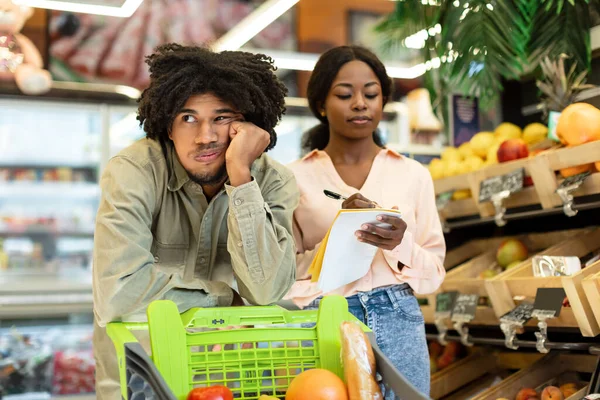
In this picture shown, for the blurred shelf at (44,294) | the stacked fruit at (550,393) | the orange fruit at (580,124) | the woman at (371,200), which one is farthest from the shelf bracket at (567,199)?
the blurred shelf at (44,294)

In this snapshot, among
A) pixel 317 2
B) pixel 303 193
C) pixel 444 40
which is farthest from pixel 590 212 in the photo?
pixel 317 2

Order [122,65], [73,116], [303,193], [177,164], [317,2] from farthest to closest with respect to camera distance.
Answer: [317,2]
[122,65]
[73,116]
[303,193]
[177,164]

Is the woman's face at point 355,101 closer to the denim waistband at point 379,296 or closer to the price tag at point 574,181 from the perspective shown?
the denim waistband at point 379,296

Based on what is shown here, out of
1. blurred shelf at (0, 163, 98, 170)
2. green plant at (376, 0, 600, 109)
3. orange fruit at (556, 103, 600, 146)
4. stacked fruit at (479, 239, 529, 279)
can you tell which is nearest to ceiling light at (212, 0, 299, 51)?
blurred shelf at (0, 163, 98, 170)

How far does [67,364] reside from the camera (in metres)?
4.73

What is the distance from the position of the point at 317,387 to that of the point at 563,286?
1.20 meters

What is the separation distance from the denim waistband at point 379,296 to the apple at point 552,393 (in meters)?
0.74

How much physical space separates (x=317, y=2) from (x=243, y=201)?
626cm

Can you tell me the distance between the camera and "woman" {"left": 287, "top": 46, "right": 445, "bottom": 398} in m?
2.07

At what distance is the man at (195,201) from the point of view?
62.2 inches

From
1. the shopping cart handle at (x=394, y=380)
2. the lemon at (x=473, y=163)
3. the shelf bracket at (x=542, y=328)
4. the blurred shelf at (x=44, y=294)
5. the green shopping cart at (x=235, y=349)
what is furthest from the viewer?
the blurred shelf at (x=44, y=294)

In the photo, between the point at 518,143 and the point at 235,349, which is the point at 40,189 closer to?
the point at 518,143

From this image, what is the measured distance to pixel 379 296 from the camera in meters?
2.09

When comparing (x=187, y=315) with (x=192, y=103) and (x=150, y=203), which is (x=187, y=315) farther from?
(x=192, y=103)
